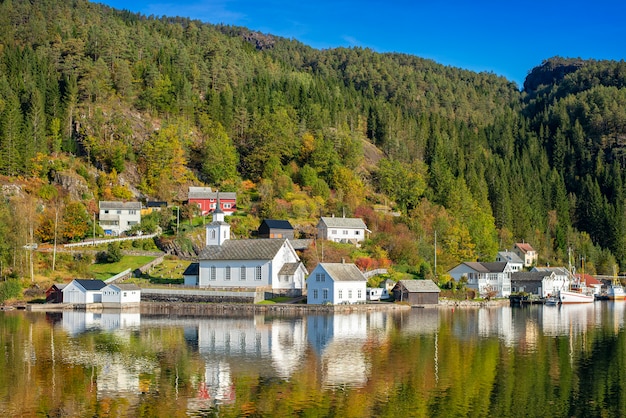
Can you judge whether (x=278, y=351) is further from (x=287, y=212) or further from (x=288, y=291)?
(x=287, y=212)

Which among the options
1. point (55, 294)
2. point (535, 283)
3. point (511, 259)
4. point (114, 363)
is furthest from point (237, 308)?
point (511, 259)

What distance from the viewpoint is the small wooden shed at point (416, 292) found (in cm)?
7869

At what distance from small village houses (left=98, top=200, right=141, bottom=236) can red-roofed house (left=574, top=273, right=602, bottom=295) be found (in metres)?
66.6

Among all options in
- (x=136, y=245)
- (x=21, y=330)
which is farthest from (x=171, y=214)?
(x=21, y=330)

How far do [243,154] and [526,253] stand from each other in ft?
165

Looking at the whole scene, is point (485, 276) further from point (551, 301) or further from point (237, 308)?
point (237, 308)

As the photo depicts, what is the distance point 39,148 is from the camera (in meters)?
106

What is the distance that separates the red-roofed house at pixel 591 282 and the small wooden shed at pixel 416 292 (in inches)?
1790

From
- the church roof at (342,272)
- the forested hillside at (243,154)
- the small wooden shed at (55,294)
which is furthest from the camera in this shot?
the forested hillside at (243,154)

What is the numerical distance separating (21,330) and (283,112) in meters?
84.9

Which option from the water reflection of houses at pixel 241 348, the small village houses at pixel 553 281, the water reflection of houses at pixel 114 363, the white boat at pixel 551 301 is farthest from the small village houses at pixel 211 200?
the water reflection of houses at pixel 114 363

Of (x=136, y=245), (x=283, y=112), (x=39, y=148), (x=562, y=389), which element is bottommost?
(x=562, y=389)

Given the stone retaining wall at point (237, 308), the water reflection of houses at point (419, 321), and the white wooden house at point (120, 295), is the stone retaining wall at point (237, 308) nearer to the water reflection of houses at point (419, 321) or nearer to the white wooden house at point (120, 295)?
the white wooden house at point (120, 295)

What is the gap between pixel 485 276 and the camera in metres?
97.1
